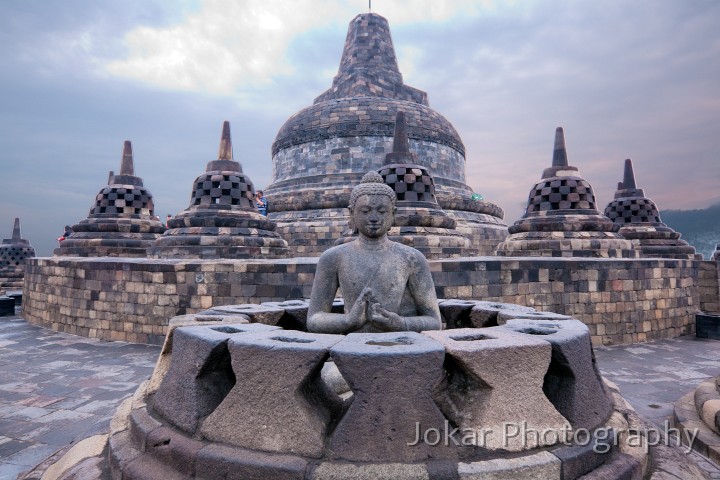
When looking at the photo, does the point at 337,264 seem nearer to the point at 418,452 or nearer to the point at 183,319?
the point at 183,319

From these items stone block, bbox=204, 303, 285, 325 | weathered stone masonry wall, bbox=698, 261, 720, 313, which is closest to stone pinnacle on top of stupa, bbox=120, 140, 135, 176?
stone block, bbox=204, 303, 285, 325

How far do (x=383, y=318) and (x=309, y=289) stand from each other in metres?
4.81

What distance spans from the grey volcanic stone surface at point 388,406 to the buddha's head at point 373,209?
1.16m

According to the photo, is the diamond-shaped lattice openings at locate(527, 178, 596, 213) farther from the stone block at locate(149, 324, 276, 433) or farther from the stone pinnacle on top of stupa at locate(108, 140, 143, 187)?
the stone pinnacle on top of stupa at locate(108, 140, 143, 187)

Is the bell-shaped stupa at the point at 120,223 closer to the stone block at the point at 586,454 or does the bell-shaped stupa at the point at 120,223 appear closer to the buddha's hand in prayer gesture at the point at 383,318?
the buddha's hand in prayer gesture at the point at 383,318

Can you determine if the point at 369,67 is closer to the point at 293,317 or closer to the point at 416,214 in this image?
the point at 416,214

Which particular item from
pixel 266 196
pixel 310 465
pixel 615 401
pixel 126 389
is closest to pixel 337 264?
pixel 310 465

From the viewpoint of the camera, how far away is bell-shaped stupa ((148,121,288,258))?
32.5 feet

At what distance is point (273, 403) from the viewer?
1.90 m

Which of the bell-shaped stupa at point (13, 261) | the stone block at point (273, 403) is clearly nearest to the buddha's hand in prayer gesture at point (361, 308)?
the stone block at point (273, 403)

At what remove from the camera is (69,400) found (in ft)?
15.5

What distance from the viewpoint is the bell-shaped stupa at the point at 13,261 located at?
1795 cm

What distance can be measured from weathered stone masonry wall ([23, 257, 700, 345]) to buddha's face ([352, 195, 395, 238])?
14.8ft

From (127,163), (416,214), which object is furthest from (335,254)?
(127,163)
